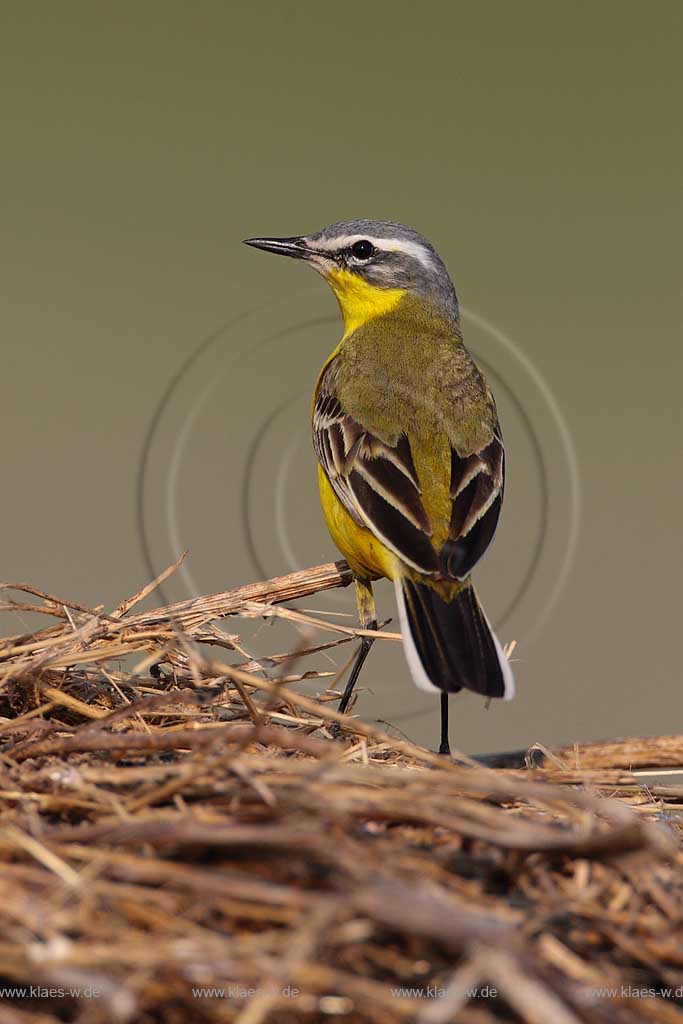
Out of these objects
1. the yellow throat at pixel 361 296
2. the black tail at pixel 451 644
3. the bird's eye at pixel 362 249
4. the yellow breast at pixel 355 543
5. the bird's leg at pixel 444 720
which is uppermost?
the bird's eye at pixel 362 249

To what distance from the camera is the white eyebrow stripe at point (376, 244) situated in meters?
4.64

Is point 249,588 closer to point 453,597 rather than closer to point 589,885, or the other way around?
point 453,597

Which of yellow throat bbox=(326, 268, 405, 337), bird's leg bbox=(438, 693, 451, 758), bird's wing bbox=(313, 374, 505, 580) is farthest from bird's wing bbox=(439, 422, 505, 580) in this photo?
yellow throat bbox=(326, 268, 405, 337)

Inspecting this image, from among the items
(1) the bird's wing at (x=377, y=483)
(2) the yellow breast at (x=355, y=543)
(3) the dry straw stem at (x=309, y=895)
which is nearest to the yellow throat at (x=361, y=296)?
(1) the bird's wing at (x=377, y=483)

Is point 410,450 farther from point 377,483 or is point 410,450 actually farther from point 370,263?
point 370,263

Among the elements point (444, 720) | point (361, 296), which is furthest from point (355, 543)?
point (361, 296)

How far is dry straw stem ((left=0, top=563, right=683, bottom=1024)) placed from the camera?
4.23 ft

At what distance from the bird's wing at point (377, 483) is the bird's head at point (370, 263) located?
905 millimetres

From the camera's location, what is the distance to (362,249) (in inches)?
184

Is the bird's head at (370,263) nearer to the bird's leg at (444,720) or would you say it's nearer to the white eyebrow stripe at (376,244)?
the white eyebrow stripe at (376,244)

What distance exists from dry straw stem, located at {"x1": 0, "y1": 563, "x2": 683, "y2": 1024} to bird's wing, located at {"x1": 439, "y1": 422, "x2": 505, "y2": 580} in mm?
1216

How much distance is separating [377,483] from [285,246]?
5.11ft

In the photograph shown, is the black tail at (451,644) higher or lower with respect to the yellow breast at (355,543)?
lower

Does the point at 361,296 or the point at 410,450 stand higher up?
the point at 361,296
